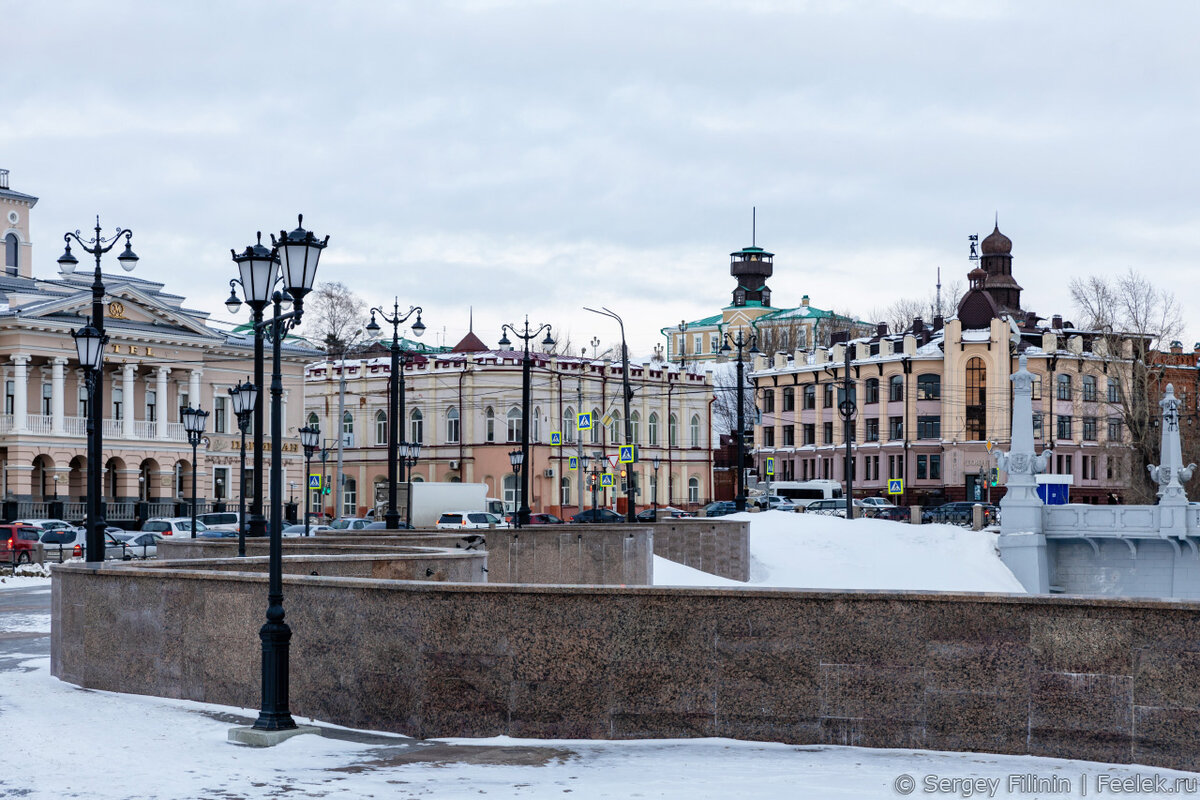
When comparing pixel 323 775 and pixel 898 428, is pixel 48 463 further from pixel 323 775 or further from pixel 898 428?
pixel 323 775

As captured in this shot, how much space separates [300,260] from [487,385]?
69561 mm

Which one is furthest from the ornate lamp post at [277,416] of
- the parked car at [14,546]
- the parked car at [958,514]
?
the parked car at [958,514]

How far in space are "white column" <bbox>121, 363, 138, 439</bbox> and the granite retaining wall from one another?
61.7 metres

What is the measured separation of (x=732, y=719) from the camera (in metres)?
11.6

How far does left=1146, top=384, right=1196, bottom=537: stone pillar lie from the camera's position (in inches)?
1984

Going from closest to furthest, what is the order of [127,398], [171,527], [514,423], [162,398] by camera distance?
1. [171,527]
2. [127,398]
3. [162,398]
4. [514,423]

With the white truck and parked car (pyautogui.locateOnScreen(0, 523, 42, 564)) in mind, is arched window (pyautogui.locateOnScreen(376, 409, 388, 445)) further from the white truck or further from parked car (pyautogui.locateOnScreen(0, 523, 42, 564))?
parked car (pyautogui.locateOnScreen(0, 523, 42, 564))

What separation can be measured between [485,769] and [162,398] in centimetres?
6665

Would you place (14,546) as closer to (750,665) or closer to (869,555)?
(869,555)

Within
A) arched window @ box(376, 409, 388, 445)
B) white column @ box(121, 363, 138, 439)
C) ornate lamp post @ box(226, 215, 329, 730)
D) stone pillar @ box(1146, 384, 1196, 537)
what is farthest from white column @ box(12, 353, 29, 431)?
ornate lamp post @ box(226, 215, 329, 730)

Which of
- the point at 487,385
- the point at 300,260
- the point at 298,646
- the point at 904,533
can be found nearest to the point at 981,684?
the point at 298,646

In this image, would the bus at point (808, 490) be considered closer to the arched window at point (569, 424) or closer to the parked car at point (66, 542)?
the arched window at point (569, 424)

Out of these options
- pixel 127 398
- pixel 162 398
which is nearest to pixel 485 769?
pixel 127 398

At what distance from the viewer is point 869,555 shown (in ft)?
172
